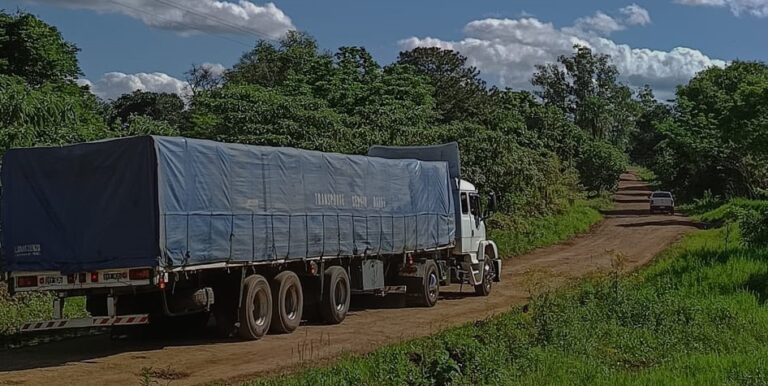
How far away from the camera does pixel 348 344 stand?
15.0m

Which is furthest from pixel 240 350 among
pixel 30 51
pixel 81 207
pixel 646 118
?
pixel 646 118

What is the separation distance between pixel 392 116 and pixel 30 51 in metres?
16.5

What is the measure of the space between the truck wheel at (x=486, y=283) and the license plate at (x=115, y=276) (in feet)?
40.0

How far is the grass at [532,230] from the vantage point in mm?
36844

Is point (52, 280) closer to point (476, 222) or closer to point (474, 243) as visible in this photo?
point (474, 243)

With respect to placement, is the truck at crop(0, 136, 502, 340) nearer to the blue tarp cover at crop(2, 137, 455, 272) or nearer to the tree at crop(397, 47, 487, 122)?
the blue tarp cover at crop(2, 137, 455, 272)

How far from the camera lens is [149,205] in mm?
12875

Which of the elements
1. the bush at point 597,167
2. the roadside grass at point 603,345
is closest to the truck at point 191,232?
the roadside grass at point 603,345

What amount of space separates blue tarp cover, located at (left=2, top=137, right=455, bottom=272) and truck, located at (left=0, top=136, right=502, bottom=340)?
0.02 m

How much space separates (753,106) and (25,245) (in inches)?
1674

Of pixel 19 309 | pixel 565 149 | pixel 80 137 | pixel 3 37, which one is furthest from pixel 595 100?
pixel 19 309

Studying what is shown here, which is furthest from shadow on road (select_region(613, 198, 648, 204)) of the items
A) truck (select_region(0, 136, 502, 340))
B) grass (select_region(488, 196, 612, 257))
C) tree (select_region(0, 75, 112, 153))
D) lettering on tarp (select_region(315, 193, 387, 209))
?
truck (select_region(0, 136, 502, 340))

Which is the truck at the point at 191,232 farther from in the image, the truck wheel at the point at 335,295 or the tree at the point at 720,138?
the tree at the point at 720,138

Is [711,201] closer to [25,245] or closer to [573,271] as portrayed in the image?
[573,271]
